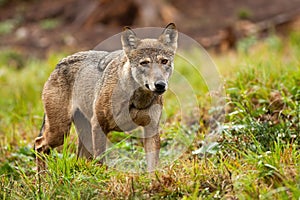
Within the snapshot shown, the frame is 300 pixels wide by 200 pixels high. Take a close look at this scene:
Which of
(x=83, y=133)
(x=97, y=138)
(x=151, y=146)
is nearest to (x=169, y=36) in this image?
(x=151, y=146)

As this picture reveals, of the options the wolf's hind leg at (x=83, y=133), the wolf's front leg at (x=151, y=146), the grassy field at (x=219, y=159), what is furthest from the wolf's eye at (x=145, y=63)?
the wolf's hind leg at (x=83, y=133)

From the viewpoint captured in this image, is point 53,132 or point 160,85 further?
point 53,132

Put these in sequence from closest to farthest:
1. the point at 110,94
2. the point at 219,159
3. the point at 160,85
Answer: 1. the point at 160,85
2. the point at 219,159
3. the point at 110,94

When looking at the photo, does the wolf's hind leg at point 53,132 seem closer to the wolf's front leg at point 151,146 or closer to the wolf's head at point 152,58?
the wolf's front leg at point 151,146

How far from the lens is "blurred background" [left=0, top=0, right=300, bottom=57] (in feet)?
44.3

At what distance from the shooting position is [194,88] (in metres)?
8.47

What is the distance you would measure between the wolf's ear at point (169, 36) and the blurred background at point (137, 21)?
7207mm

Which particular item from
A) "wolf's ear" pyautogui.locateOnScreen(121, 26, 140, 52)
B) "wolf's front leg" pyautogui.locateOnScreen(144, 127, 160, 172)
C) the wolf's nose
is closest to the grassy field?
"wolf's front leg" pyautogui.locateOnScreen(144, 127, 160, 172)

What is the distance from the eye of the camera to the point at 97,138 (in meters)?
5.57

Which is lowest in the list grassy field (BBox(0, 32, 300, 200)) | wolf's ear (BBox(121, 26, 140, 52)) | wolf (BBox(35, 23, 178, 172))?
grassy field (BBox(0, 32, 300, 200))

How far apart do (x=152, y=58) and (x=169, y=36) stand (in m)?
0.39

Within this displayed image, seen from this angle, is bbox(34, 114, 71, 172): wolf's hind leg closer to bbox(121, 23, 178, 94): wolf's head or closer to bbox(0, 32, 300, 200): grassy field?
bbox(0, 32, 300, 200): grassy field

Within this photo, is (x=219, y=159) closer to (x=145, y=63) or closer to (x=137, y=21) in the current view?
(x=145, y=63)

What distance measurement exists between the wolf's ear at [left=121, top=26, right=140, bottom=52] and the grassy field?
118 cm
